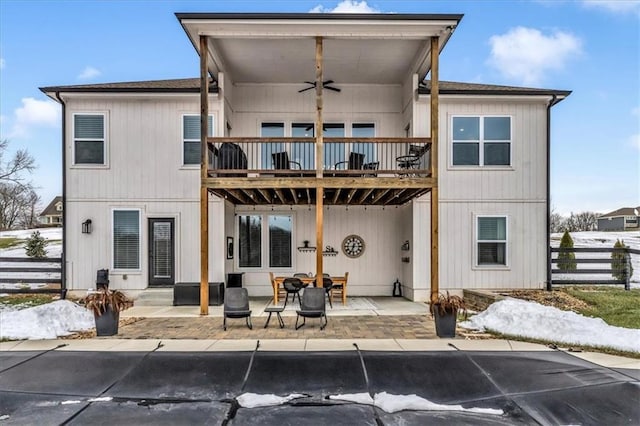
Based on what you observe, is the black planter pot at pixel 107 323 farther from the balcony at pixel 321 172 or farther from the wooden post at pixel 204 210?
the balcony at pixel 321 172

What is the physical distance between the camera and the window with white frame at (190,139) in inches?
448

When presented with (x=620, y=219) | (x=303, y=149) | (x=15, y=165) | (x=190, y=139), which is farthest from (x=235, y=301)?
(x=620, y=219)

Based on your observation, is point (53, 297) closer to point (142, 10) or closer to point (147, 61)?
point (142, 10)

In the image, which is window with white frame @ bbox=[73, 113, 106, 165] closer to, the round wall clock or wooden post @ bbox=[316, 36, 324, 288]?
wooden post @ bbox=[316, 36, 324, 288]

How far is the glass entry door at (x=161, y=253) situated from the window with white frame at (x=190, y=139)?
1.82 m

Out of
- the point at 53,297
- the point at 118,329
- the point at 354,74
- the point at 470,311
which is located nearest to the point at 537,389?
the point at 470,311

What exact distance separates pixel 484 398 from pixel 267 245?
338 inches

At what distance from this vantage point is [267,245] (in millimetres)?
12445

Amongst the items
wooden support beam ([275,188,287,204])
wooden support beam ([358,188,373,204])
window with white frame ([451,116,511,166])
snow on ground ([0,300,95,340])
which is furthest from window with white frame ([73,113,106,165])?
window with white frame ([451,116,511,166])

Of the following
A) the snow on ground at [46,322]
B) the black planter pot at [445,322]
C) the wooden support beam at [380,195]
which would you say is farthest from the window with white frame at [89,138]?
the black planter pot at [445,322]

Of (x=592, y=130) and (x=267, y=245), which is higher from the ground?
(x=592, y=130)

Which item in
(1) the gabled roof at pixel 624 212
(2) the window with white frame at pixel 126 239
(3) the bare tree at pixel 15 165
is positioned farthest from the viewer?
(1) the gabled roof at pixel 624 212

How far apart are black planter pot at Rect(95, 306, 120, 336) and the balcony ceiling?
241 inches

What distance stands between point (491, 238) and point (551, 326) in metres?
4.44
